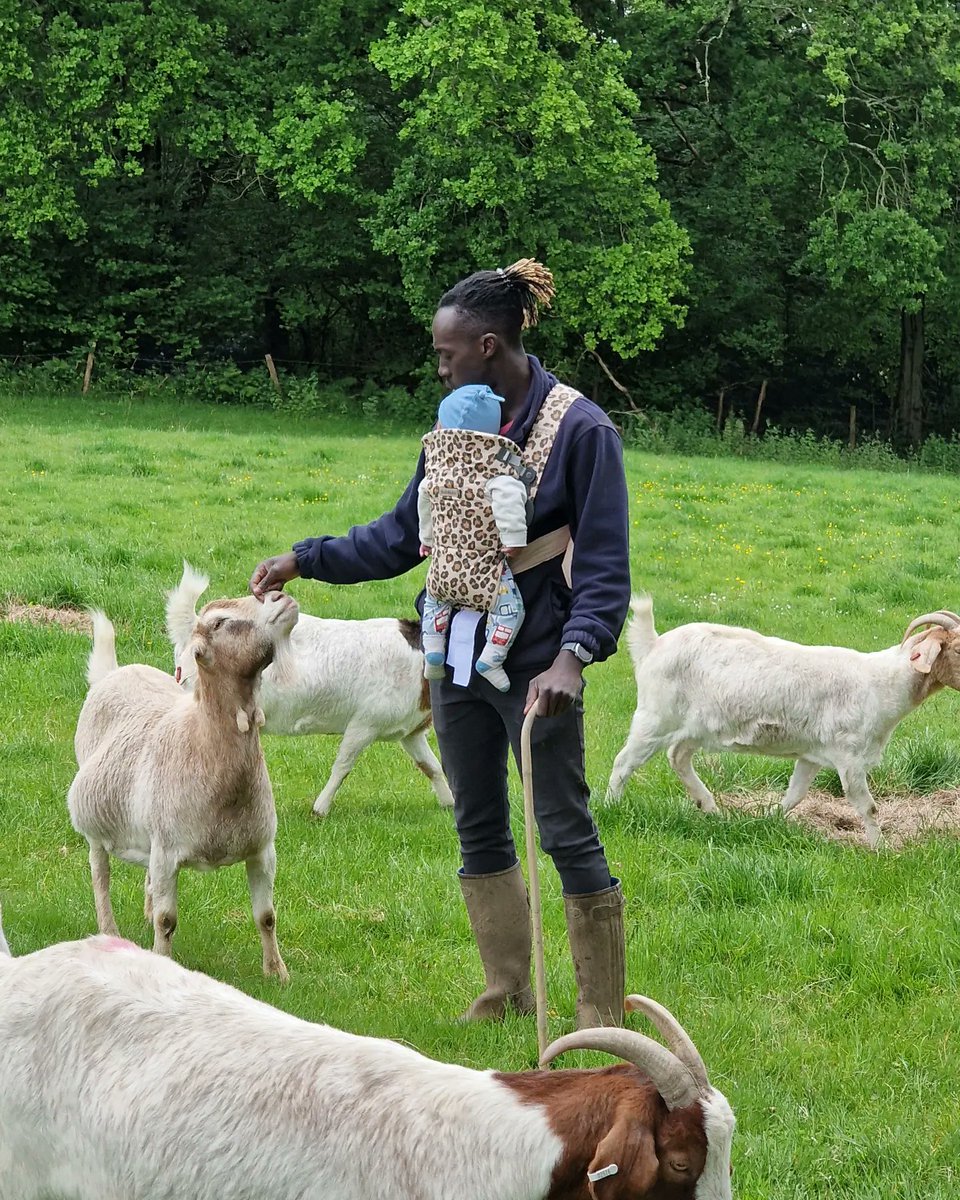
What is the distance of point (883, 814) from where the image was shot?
7.80 meters

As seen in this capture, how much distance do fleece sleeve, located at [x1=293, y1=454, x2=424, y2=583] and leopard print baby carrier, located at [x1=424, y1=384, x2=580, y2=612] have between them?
1.11 feet

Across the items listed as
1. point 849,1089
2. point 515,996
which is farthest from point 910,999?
point 515,996

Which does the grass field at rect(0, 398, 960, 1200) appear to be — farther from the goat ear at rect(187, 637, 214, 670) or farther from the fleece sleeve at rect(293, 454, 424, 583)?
the fleece sleeve at rect(293, 454, 424, 583)

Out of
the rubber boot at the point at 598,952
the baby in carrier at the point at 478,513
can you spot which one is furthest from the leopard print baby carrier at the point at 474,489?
the rubber boot at the point at 598,952

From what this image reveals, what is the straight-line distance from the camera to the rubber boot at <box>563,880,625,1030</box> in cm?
444

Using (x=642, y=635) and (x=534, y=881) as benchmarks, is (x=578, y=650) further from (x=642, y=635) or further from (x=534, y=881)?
(x=642, y=635)

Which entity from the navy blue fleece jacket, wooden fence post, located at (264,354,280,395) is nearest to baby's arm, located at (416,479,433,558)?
the navy blue fleece jacket

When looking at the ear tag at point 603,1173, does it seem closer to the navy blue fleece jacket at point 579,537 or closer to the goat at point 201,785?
the navy blue fleece jacket at point 579,537

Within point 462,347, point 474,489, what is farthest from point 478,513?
point 462,347

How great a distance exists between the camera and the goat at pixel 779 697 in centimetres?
754

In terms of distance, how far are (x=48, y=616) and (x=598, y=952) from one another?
24.4 ft

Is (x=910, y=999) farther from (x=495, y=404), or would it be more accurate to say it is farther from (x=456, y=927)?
(x=495, y=404)

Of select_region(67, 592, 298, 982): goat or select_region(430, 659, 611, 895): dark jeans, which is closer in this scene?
select_region(430, 659, 611, 895): dark jeans

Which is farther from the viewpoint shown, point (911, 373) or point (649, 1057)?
point (911, 373)
